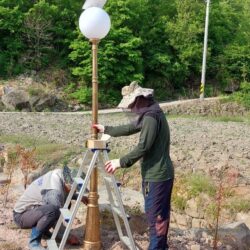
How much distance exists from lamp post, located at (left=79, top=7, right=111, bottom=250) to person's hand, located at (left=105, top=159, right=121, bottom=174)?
29 centimetres

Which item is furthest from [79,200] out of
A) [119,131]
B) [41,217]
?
[119,131]

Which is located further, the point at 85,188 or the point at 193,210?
the point at 193,210

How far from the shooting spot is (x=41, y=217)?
4605mm

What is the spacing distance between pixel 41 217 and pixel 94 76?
1.38 metres

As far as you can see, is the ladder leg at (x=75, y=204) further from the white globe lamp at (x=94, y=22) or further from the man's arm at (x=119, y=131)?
the white globe lamp at (x=94, y=22)

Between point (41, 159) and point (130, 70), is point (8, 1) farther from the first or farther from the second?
point (41, 159)

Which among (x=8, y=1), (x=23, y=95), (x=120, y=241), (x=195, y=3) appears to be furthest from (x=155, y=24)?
(x=120, y=241)

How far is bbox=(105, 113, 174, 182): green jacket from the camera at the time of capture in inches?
162

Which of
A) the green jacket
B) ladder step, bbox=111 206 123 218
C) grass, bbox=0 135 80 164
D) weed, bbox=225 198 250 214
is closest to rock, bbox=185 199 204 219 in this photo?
weed, bbox=225 198 250 214

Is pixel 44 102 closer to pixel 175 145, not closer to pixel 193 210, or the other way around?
pixel 175 145

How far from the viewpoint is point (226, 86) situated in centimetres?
3122

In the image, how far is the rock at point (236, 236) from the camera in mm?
5211

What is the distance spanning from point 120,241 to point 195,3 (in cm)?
2770

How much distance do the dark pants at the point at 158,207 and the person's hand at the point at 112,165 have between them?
13.5 inches
